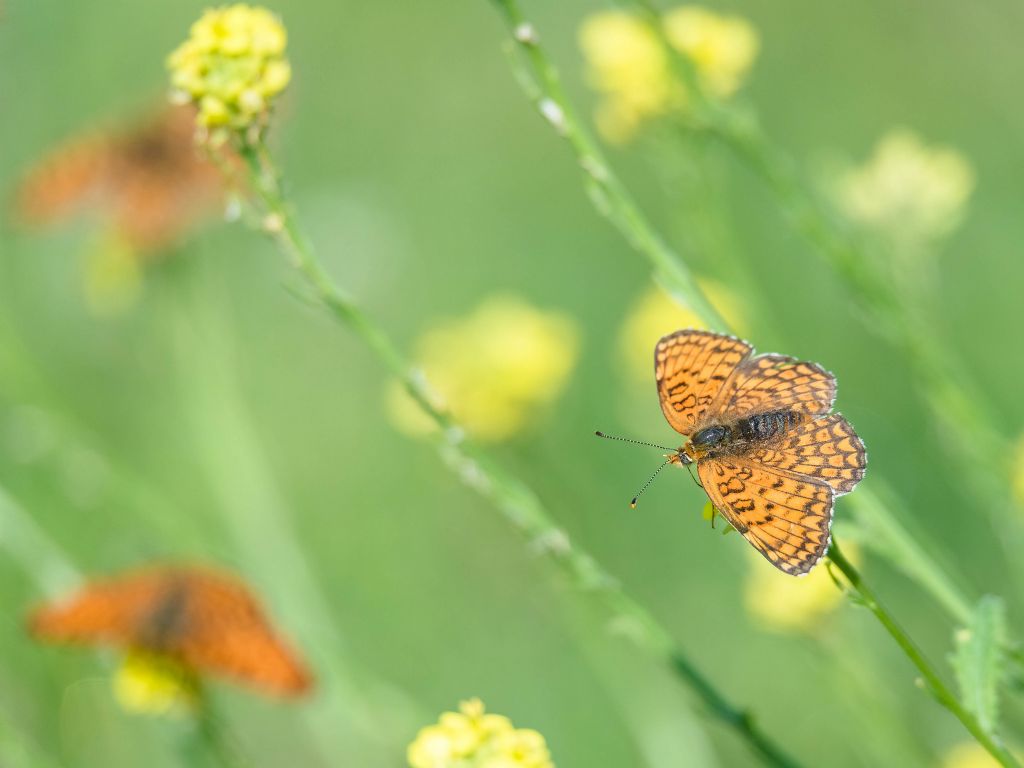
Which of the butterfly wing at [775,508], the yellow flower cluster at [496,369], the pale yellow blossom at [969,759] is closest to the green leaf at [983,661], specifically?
the butterfly wing at [775,508]

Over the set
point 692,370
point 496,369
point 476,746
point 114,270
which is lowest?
point 476,746

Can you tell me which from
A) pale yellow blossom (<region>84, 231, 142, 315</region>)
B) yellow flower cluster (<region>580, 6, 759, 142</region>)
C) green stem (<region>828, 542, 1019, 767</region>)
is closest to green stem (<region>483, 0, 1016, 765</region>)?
green stem (<region>828, 542, 1019, 767</region>)

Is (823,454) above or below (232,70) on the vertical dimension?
below

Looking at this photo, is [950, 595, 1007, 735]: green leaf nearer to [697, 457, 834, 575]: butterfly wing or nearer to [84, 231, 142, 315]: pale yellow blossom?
[697, 457, 834, 575]: butterfly wing

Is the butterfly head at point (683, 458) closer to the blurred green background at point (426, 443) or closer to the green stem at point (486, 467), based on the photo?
the green stem at point (486, 467)

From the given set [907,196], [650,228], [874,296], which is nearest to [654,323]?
[907,196]

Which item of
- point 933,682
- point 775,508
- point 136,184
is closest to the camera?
point 933,682

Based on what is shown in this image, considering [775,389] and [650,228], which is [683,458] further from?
[650,228]
